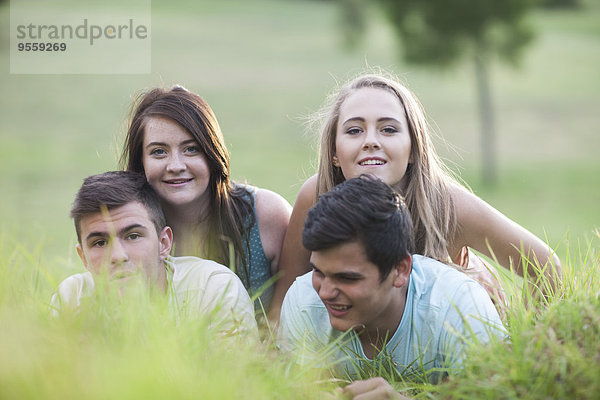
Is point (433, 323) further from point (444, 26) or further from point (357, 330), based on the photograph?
point (444, 26)

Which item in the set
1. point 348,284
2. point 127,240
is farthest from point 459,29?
point 348,284

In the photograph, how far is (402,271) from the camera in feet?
9.62

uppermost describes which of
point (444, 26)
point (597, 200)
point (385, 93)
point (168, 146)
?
point (444, 26)

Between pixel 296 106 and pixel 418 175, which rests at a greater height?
pixel 296 106

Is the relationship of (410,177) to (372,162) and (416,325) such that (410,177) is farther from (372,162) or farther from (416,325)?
(416,325)

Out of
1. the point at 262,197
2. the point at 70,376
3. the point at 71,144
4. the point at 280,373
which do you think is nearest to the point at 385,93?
the point at 262,197

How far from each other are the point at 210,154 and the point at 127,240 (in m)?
0.87

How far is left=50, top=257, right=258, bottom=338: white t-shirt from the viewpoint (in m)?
2.72

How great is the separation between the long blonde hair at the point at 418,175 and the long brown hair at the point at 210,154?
57 cm

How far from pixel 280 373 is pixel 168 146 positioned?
6.31 feet

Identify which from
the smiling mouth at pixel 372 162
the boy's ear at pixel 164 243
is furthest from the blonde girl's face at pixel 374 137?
the boy's ear at pixel 164 243

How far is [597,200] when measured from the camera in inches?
733

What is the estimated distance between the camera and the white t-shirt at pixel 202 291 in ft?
8.94

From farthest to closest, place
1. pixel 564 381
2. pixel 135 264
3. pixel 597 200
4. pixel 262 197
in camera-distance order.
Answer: pixel 597 200 → pixel 262 197 → pixel 135 264 → pixel 564 381
